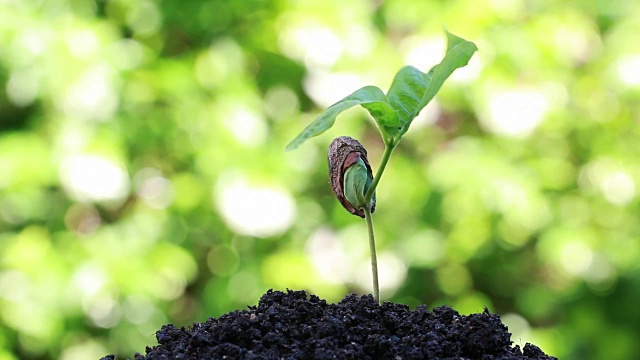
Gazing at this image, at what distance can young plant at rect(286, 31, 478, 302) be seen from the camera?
2.43 feet

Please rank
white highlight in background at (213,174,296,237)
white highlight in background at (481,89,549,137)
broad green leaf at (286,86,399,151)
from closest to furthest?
broad green leaf at (286,86,399,151) → white highlight in background at (213,174,296,237) → white highlight in background at (481,89,549,137)

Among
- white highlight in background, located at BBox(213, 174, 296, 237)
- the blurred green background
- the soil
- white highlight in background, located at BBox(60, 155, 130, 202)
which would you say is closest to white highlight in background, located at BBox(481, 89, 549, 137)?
the blurred green background

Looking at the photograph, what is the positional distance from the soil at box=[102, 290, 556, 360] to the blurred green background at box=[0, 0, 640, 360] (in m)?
1.21

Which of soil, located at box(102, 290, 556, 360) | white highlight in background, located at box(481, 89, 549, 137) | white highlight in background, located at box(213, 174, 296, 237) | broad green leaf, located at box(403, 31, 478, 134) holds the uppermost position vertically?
white highlight in background, located at box(481, 89, 549, 137)

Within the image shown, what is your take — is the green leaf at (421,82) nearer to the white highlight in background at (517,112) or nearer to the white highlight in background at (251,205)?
the white highlight in background at (251,205)

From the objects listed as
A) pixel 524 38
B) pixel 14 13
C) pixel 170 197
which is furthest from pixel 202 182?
pixel 524 38

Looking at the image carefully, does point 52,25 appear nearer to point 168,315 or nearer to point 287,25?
point 287,25

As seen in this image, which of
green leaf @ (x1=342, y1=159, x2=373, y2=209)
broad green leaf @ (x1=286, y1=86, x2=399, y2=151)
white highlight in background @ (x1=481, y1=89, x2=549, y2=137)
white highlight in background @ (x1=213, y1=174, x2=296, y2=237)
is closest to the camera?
broad green leaf @ (x1=286, y1=86, x2=399, y2=151)

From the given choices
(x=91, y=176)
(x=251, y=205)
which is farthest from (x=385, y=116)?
(x=91, y=176)

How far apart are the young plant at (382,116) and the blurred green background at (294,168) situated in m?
Answer: 1.20

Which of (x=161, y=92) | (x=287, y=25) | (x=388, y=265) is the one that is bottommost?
(x=388, y=265)

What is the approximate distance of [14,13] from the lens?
82.4 inches

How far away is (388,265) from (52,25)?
3.52 ft

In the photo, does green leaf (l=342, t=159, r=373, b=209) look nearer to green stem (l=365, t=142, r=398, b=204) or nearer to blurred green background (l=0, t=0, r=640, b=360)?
green stem (l=365, t=142, r=398, b=204)
